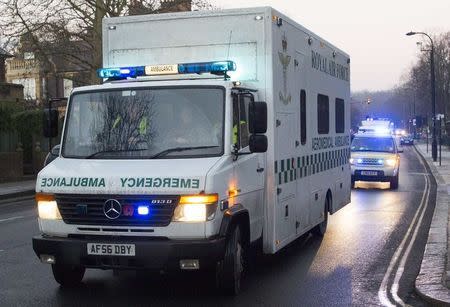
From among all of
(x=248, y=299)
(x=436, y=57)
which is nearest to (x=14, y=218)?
(x=248, y=299)

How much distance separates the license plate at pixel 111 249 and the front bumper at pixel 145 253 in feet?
0.11

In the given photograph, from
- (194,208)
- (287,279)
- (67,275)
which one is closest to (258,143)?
(194,208)

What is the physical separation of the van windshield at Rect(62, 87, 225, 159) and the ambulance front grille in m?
0.54

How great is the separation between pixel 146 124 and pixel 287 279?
2600 mm

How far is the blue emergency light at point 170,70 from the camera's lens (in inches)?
281

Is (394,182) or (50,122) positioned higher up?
(50,122)

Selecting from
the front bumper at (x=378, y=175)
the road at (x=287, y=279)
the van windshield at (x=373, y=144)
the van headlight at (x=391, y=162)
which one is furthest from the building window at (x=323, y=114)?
the van windshield at (x=373, y=144)

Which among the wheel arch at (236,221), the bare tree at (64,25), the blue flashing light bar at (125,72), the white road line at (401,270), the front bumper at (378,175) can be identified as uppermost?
the bare tree at (64,25)

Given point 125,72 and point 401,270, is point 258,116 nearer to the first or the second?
point 125,72

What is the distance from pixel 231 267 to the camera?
21.7 ft

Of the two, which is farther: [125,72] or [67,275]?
[125,72]

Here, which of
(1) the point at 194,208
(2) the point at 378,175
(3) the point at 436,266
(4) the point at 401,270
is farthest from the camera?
(2) the point at 378,175

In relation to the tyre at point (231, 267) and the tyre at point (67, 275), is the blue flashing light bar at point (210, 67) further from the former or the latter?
the tyre at point (67, 275)

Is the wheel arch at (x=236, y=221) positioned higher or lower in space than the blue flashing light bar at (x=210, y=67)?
lower
